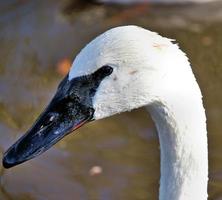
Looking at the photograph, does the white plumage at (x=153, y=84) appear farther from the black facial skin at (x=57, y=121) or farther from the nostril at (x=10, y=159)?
the nostril at (x=10, y=159)

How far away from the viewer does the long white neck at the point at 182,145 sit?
2.89 m

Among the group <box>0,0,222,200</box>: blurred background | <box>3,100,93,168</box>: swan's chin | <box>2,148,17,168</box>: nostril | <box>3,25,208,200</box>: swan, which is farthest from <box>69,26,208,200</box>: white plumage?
<box>0,0,222,200</box>: blurred background

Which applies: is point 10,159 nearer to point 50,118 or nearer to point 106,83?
point 50,118

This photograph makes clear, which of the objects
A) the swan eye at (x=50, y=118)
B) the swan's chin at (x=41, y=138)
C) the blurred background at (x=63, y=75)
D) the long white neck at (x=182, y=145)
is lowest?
the blurred background at (x=63, y=75)

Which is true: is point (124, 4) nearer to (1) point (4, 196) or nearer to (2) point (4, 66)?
(2) point (4, 66)

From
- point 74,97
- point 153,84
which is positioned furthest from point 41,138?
point 153,84

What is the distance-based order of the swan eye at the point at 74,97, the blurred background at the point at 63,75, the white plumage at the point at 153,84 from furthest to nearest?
the blurred background at the point at 63,75 < the swan eye at the point at 74,97 < the white plumage at the point at 153,84

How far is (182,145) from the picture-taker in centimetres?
299

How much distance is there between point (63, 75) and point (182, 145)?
8.48ft

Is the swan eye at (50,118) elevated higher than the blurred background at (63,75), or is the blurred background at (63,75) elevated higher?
the swan eye at (50,118)

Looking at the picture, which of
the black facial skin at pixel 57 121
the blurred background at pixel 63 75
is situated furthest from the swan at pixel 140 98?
the blurred background at pixel 63 75

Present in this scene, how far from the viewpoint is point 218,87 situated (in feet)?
17.4

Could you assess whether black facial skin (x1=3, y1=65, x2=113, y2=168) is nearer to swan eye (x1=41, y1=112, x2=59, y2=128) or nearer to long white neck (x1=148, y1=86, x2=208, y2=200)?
swan eye (x1=41, y1=112, x2=59, y2=128)

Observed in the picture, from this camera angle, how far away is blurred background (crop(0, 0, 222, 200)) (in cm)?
468
